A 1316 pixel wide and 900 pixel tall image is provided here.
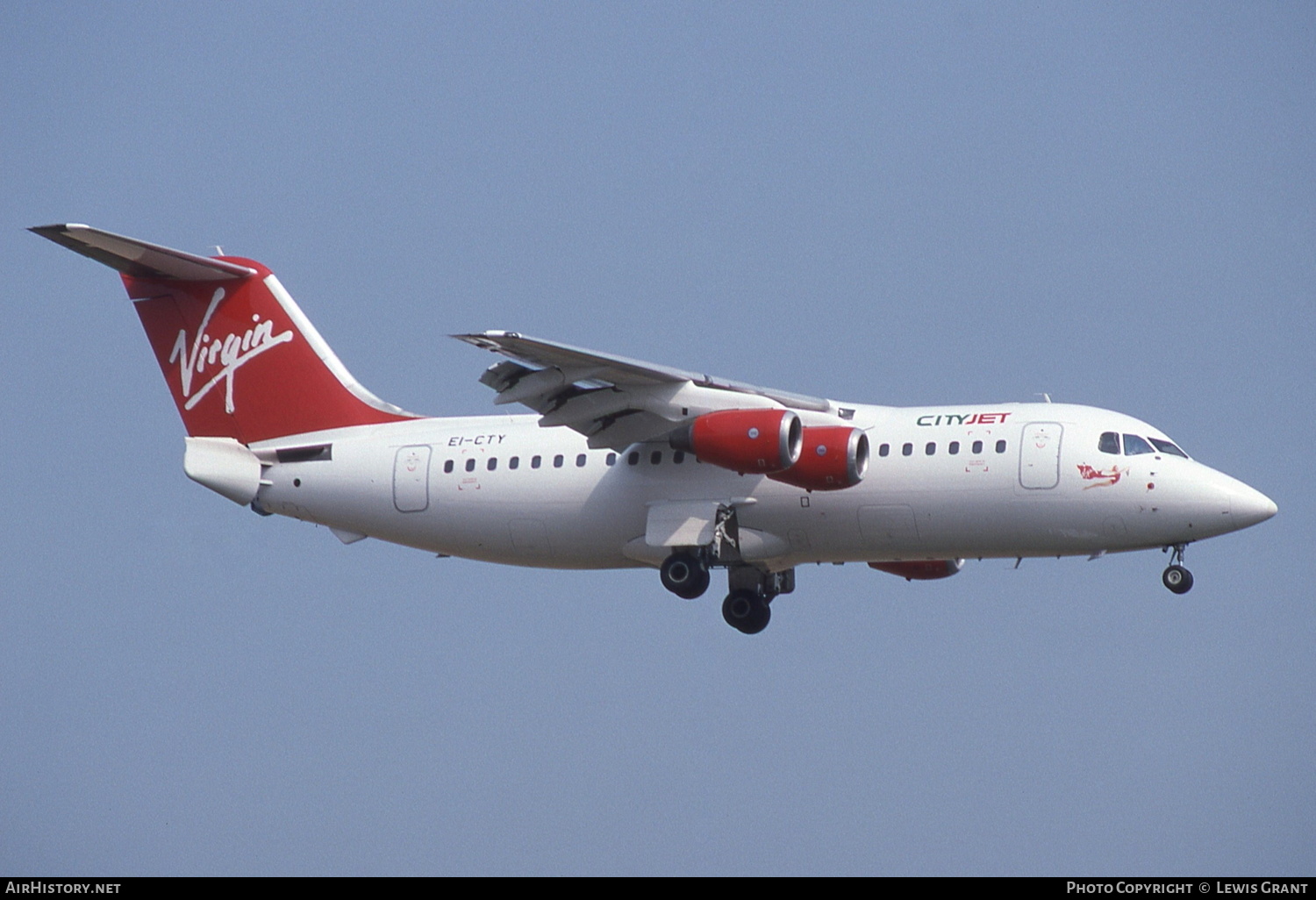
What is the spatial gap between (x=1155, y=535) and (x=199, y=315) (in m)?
12.2

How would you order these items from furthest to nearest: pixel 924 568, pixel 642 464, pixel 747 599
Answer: pixel 924 568 < pixel 747 599 < pixel 642 464

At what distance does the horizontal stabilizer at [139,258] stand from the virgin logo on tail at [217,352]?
437mm

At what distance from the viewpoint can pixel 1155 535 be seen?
792 inches

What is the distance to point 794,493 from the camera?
2112 cm

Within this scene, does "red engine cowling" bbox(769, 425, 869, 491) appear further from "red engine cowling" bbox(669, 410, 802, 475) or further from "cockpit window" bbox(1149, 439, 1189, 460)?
"cockpit window" bbox(1149, 439, 1189, 460)

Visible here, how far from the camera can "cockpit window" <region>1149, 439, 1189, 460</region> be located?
2044 centimetres

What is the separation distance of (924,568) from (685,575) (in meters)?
3.56

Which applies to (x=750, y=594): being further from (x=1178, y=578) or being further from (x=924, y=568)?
(x=1178, y=578)

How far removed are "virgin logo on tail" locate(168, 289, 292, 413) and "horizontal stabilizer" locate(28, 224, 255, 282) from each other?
0.44 metres

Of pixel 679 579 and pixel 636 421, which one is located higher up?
pixel 636 421

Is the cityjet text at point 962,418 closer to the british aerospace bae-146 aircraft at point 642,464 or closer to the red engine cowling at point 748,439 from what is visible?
the british aerospace bae-146 aircraft at point 642,464

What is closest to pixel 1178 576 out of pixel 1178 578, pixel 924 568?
pixel 1178 578
